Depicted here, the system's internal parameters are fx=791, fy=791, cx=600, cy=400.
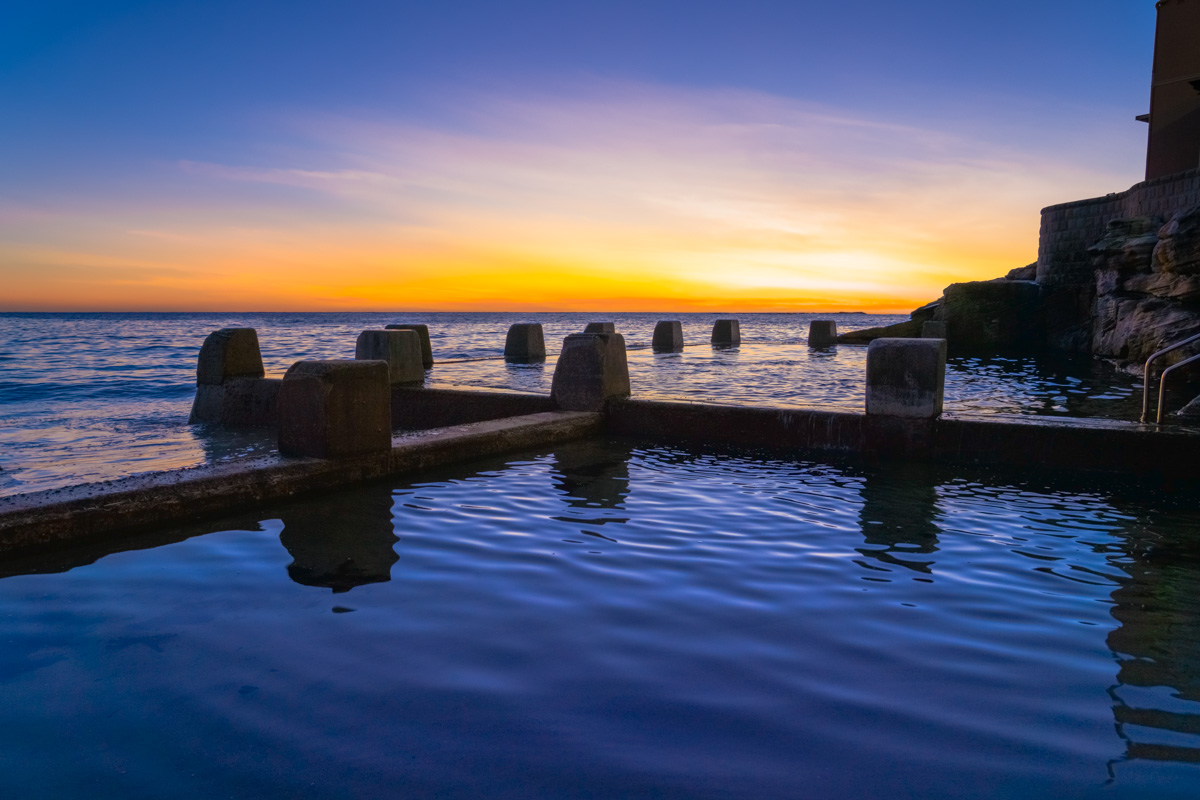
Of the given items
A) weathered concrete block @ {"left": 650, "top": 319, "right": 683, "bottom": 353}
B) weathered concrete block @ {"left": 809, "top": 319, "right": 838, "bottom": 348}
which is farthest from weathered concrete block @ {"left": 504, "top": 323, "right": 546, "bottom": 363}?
weathered concrete block @ {"left": 809, "top": 319, "right": 838, "bottom": 348}

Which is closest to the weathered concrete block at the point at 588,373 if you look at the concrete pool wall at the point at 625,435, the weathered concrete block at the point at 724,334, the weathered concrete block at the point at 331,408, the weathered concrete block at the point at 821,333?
the concrete pool wall at the point at 625,435

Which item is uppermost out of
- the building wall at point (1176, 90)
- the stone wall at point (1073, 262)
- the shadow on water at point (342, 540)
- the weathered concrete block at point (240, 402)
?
the building wall at point (1176, 90)

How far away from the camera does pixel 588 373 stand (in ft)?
30.0

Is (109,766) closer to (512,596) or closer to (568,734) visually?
(568,734)

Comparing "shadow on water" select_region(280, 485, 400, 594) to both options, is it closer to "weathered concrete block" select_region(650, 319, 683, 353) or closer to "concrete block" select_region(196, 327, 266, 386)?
"concrete block" select_region(196, 327, 266, 386)

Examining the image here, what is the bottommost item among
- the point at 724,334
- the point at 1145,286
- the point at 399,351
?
the point at 399,351

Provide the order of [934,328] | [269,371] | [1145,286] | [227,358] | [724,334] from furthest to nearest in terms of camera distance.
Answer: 1. [724,334]
2. [934,328]
3. [1145,286]
4. [269,371]
5. [227,358]

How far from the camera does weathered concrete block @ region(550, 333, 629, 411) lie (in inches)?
359

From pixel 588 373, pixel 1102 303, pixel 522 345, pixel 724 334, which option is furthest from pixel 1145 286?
pixel 588 373

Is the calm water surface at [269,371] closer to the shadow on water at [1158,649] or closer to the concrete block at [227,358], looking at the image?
the concrete block at [227,358]

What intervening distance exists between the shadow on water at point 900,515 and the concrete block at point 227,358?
28.2 feet

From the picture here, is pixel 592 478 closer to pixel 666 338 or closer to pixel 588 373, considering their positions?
pixel 588 373

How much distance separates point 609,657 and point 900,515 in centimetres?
328

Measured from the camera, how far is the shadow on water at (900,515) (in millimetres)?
4719
